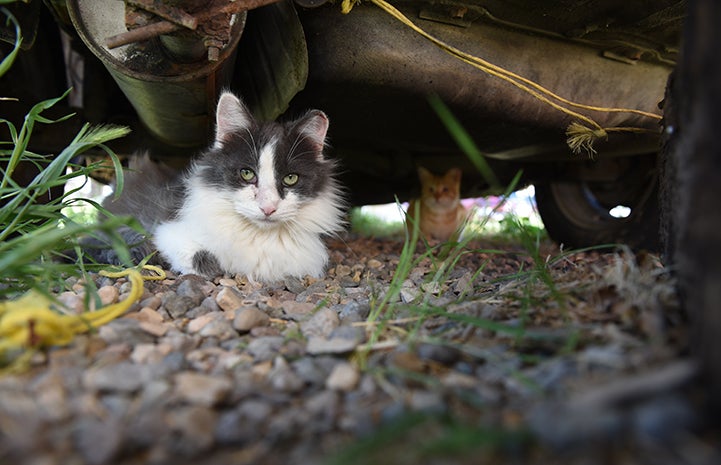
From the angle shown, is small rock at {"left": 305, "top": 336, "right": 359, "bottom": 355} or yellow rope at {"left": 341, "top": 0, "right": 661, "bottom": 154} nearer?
small rock at {"left": 305, "top": 336, "right": 359, "bottom": 355}

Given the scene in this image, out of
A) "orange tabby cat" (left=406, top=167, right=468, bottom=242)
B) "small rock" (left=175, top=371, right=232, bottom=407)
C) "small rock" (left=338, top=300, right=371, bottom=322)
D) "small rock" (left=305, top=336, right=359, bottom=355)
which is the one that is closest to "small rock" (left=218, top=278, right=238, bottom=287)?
"small rock" (left=338, top=300, right=371, bottom=322)

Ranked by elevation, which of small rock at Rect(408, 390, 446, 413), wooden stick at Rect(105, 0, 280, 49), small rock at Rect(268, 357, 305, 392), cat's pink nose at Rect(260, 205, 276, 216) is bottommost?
small rock at Rect(268, 357, 305, 392)

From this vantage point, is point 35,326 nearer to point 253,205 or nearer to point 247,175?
point 253,205

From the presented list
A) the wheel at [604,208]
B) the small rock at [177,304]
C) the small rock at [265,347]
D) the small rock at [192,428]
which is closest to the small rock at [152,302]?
the small rock at [177,304]

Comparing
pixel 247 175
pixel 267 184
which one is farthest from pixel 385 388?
pixel 247 175

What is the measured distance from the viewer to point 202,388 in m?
0.82

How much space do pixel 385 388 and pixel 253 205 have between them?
1.22 metres

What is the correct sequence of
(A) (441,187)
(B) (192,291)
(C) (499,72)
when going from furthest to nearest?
(A) (441,187) < (C) (499,72) < (B) (192,291)

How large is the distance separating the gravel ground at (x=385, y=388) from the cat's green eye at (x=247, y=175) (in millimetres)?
815

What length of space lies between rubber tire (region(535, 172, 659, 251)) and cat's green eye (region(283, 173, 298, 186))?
2.02 meters

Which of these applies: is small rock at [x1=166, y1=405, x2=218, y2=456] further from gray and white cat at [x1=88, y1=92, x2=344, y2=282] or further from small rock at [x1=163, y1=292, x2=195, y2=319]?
gray and white cat at [x1=88, y1=92, x2=344, y2=282]

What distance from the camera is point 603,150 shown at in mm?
2459

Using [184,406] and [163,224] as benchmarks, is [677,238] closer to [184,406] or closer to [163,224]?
[184,406]

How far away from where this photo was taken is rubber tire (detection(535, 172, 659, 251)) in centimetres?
296
